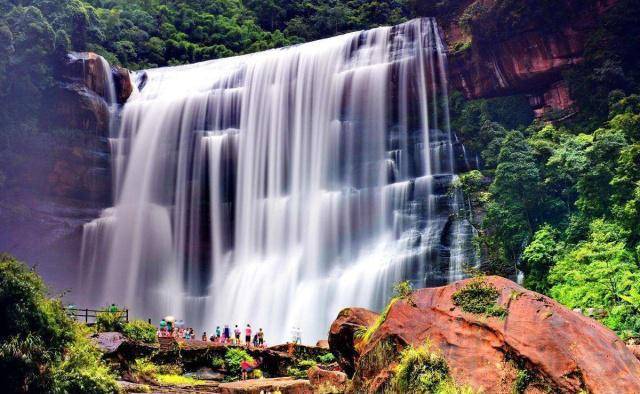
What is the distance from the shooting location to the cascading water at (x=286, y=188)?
104 ft

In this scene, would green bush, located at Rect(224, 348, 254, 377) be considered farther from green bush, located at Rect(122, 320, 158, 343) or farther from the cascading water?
the cascading water

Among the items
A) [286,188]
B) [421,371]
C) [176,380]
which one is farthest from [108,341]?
[286,188]

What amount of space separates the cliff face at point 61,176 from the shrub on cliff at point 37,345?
88.6 feet

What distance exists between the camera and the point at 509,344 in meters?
8.73

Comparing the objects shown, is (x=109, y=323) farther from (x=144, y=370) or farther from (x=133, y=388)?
(x=133, y=388)

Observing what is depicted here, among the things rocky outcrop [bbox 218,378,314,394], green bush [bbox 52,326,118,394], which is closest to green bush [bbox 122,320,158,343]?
rocky outcrop [bbox 218,378,314,394]

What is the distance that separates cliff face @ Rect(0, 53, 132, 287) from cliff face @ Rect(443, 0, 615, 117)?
21.6 meters

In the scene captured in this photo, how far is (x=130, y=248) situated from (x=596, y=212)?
997 inches

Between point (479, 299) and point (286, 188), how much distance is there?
26.8 meters

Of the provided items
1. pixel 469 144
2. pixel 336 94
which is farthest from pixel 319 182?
pixel 469 144

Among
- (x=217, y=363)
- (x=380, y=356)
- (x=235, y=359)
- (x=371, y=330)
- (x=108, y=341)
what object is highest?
(x=371, y=330)

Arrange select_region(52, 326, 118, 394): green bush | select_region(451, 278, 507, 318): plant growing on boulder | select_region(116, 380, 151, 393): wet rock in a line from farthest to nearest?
select_region(116, 380, 151, 393): wet rock < select_region(52, 326, 118, 394): green bush < select_region(451, 278, 507, 318): plant growing on boulder

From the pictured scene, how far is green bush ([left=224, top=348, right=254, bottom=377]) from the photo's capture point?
20359mm

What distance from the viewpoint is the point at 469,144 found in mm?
33656
